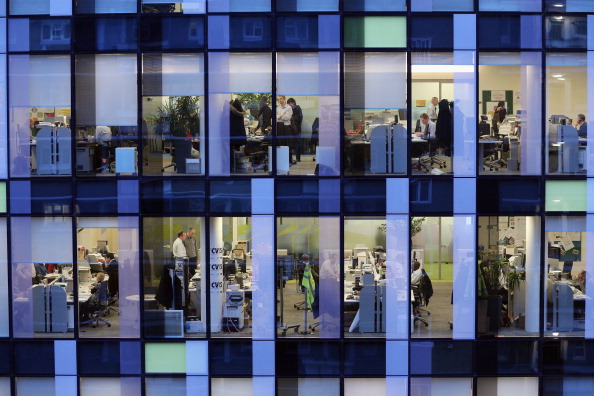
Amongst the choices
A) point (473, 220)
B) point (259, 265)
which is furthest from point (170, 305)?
point (473, 220)

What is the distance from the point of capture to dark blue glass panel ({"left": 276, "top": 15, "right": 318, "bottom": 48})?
34.5 m

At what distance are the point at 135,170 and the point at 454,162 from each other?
7.49 metres

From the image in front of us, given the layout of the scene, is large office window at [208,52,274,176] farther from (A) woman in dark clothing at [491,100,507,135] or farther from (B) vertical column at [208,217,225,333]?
(A) woman in dark clothing at [491,100,507,135]

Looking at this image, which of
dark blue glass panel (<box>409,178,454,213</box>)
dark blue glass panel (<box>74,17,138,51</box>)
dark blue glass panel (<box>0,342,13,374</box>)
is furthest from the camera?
dark blue glass panel (<box>0,342,13,374</box>)

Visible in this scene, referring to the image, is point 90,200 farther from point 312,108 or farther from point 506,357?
point 506,357

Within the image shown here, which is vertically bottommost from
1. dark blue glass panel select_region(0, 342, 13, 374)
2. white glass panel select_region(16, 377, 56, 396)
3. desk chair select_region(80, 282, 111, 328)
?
white glass panel select_region(16, 377, 56, 396)

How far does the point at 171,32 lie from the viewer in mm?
34594

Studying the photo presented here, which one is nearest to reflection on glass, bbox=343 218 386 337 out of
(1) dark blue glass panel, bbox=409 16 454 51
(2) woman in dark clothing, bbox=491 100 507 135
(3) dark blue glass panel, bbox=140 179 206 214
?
(2) woman in dark clothing, bbox=491 100 507 135

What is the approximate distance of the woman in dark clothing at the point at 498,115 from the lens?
34.5 metres

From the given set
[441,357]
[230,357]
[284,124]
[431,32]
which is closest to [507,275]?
[441,357]

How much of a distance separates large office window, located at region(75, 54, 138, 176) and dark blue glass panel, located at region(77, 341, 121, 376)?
403 cm

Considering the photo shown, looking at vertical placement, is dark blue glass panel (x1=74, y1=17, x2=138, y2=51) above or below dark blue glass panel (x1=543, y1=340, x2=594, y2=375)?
above

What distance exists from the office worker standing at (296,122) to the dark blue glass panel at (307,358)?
4.37 meters

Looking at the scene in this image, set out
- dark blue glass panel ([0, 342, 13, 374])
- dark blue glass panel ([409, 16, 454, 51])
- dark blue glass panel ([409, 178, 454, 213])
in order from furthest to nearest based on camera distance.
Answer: dark blue glass panel ([0, 342, 13, 374]) < dark blue glass panel ([409, 178, 454, 213]) < dark blue glass panel ([409, 16, 454, 51])
